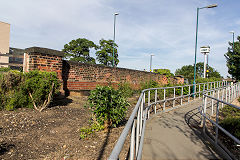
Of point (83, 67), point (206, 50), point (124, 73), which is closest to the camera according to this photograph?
point (83, 67)

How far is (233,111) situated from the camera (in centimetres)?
780

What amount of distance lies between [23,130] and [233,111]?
8581 millimetres

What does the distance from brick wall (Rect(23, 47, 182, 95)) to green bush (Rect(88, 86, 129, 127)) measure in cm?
360

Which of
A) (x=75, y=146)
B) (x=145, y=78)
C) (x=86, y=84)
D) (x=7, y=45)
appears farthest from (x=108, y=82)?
(x=7, y=45)

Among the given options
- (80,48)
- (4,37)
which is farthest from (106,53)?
(4,37)

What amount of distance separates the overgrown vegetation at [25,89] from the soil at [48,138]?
0.30 metres

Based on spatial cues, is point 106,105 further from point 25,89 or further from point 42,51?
point 42,51

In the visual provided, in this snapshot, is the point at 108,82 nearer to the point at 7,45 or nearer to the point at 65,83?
the point at 65,83

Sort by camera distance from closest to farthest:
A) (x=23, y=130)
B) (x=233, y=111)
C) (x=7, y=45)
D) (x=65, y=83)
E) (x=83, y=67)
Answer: (x=23, y=130)
(x=233, y=111)
(x=65, y=83)
(x=83, y=67)
(x=7, y=45)

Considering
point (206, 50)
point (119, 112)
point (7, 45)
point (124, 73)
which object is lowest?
point (119, 112)

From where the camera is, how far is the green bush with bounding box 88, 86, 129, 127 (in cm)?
412

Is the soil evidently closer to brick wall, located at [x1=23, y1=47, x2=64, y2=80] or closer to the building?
brick wall, located at [x1=23, y1=47, x2=64, y2=80]

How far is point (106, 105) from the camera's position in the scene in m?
4.10

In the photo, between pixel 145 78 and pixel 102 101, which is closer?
pixel 102 101
